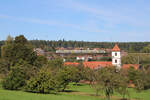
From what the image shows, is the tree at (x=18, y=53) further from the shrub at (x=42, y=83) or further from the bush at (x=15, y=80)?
the shrub at (x=42, y=83)

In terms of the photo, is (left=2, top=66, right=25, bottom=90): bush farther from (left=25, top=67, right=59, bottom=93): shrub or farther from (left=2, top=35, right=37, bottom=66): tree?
(left=2, top=35, right=37, bottom=66): tree

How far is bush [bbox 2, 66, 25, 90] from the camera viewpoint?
38156 mm

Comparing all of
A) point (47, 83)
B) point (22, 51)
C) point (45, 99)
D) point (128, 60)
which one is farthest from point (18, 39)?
point (128, 60)

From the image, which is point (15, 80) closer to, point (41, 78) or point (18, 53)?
point (41, 78)

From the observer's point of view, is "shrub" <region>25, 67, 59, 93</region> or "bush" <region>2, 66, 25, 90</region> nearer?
"shrub" <region>25, 67, 59, 93</region>

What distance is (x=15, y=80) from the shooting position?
3806 cm

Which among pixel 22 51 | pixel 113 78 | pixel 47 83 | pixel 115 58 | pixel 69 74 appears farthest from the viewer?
pixel 115 58

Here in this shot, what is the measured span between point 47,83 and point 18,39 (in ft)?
80.8

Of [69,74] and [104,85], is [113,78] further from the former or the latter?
[69,74]

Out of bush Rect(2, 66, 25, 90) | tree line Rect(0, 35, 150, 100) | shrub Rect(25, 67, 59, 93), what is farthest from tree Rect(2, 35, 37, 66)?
shrub Rect(25, 67, 59, 93)

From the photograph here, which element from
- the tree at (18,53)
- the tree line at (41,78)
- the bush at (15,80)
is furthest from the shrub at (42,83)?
the tree at (18,53)

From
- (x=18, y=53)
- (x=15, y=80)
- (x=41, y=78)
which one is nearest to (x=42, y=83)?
(x=41, y=78)

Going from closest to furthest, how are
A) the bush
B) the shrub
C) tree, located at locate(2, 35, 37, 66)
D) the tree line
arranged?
the tree line < the shrub < the bush < tree, located at locate(2, 35, 37, 66)

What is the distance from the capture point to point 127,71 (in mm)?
59625
